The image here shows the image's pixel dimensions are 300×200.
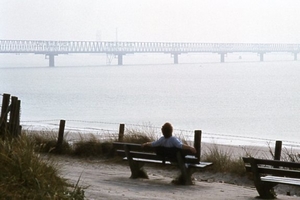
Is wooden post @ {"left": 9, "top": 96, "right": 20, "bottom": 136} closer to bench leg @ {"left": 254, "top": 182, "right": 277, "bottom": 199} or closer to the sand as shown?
the sand

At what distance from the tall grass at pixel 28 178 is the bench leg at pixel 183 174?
100 inches

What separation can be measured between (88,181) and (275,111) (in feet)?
157

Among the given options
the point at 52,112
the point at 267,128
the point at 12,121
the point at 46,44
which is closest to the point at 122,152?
the point at 12,121

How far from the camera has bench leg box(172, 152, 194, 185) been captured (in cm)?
962

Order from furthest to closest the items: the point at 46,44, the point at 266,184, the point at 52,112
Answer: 1. the point at 46,44
2. the point at 52,112
3. the point at 266,184

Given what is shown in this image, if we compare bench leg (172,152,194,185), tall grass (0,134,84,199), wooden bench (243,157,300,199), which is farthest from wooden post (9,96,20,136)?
wooden bench (243,157,300,199)

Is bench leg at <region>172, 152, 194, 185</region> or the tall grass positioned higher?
the tall grass

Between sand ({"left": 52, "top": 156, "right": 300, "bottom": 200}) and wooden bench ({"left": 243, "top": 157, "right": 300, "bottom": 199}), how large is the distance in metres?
0.24

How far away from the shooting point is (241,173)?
11.6 meters

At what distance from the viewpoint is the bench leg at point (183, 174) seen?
9.62m

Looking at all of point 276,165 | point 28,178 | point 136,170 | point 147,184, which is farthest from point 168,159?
point 28,178

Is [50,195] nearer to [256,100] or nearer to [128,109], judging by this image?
[128,109]

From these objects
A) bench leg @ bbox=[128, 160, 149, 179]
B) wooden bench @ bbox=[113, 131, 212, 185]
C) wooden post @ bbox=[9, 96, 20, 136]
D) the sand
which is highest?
wooden post @ bbox=[9, 96, 20, 136]

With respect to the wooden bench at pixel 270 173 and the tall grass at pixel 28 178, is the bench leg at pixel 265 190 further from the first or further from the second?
the tall grass at pixel 28 178
